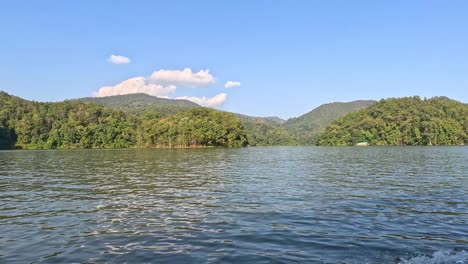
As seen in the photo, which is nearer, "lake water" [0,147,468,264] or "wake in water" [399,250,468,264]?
"wake in water" [399,250,468,264]

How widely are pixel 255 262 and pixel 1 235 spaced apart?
10.2 meters

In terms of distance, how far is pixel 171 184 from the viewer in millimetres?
31625

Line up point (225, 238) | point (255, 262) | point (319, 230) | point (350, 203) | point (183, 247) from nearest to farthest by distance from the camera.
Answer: point (255, 262) → point (183, 247) → point (225, 238) → point (319, 230) → point (350, 203)

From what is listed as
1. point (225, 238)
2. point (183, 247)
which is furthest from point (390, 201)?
point (183, 247)

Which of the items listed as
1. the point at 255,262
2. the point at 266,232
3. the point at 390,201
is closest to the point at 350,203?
the point at 390,201

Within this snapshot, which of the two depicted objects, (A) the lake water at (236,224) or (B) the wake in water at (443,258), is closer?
(B) the wake in water at (443,258)

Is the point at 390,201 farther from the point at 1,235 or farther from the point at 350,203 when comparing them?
the point at 1,235

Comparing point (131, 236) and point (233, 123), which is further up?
point (233, 123)

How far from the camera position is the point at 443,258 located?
39.1ft

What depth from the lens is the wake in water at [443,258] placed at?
1154 centimetres

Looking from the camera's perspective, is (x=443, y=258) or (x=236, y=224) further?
(x=236, y=224)

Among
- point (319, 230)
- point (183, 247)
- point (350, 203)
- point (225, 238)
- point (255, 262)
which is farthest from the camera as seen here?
point (350, 203)

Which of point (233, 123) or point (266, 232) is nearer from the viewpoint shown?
point (266, 232)

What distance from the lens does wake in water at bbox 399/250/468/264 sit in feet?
37.9
